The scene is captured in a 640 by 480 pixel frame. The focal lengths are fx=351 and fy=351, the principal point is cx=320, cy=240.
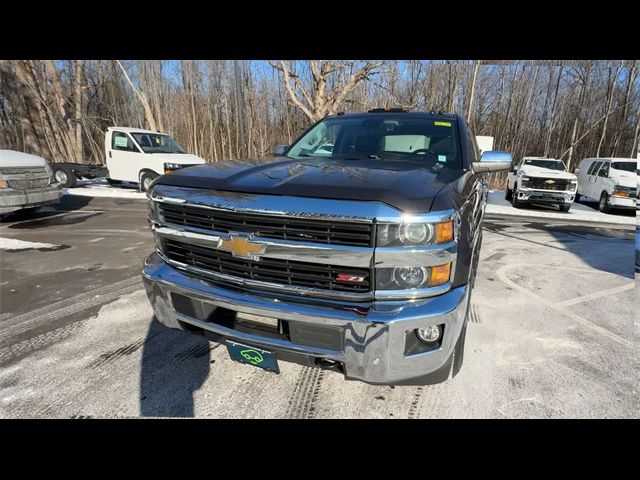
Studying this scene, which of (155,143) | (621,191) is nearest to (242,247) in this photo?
(155,143)

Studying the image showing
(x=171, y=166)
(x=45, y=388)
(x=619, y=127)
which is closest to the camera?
(x=45, y=388)

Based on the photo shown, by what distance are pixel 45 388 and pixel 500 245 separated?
681cm

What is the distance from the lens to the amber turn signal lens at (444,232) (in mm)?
1755

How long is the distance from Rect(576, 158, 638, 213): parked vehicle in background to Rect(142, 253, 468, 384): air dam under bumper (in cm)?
1243

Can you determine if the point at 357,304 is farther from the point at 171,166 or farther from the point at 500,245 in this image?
the point at 171,166

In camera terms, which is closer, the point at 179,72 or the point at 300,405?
the point at 300,405

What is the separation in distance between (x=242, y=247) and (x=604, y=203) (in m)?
13.9

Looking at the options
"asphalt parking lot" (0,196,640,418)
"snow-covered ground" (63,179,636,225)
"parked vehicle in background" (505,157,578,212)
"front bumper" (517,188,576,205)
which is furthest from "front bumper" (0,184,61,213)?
"front bumper" (517,188,576,205)

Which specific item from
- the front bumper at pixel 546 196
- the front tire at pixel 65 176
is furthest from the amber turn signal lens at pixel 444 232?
the front tire at pixel 65 176

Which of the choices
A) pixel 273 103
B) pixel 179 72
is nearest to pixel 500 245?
pixel 273 103

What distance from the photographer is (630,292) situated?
4387 millimetres

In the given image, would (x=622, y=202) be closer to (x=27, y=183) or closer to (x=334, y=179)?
(x=334, y=179)

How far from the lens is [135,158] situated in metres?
11.8

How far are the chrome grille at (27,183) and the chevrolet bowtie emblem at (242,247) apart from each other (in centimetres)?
777
